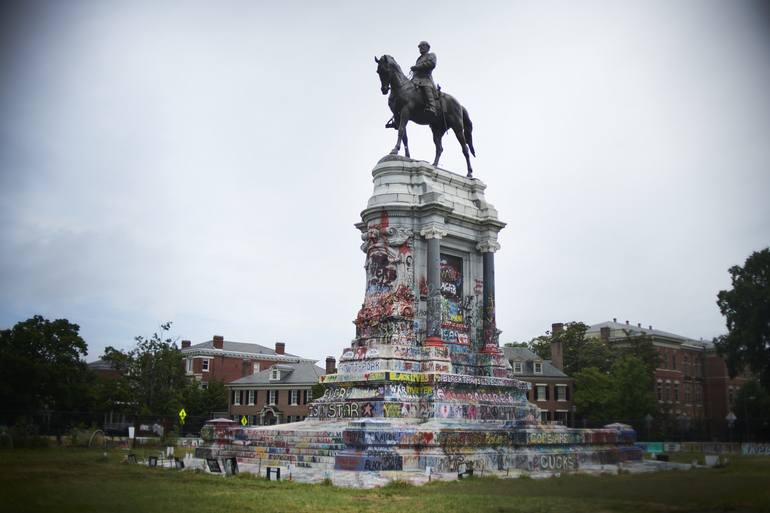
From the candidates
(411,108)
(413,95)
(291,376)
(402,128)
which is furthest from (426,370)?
(291,376)

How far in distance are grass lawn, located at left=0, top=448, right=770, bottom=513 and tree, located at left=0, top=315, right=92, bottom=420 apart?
23.2 meters

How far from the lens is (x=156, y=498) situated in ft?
59.3

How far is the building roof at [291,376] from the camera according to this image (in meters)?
75.6

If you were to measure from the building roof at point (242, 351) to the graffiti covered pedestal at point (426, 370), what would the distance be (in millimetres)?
55424

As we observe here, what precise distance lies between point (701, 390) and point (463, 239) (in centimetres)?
6483

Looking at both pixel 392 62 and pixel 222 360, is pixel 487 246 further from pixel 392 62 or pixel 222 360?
pixel 222 360

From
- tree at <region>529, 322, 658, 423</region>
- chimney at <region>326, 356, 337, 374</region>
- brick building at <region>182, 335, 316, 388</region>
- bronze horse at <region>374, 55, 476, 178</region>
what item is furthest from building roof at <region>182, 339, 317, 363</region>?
bronze horse at <region>374, 55, 476, 178</region>

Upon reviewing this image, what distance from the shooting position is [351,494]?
20.1m

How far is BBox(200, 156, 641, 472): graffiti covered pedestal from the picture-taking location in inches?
1068

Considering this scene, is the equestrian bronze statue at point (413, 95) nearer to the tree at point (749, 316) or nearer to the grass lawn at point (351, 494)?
the grass lawn at point (351, 494)

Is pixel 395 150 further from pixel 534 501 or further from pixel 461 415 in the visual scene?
pixel 534 501

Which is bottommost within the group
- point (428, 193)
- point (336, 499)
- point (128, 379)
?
point (336, 499)

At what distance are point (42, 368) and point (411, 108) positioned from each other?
2937cm

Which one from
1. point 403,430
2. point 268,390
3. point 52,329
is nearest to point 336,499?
point 403,430
